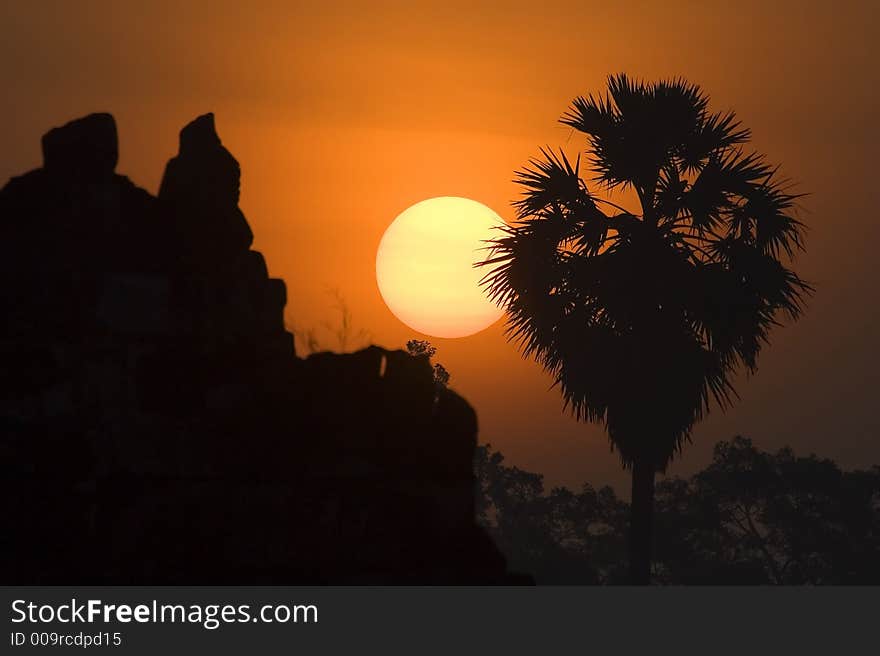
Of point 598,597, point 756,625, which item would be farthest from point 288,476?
point 756,625

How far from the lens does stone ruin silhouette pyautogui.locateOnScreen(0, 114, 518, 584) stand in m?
16.4

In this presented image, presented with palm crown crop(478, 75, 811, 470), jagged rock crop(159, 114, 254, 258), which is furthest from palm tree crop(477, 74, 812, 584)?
jagged rock crop(159, 114, 254, 258)

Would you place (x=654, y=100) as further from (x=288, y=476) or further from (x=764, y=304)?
(x=288, y=476)

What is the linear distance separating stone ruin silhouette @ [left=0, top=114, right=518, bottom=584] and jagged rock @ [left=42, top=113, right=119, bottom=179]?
2 cm

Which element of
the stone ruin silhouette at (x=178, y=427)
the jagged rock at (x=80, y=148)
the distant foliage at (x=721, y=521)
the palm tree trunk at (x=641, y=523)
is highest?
the distant foliage at (x=721, y=521)

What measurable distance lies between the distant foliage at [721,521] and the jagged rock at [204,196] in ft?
125

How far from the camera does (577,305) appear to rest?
32.6 metres

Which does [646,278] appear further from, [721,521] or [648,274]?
[721,521]

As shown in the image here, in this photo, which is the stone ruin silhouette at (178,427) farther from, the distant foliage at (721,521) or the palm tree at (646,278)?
the distant foliage at (721,521)

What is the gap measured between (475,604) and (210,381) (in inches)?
146

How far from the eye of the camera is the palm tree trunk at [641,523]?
105 feet

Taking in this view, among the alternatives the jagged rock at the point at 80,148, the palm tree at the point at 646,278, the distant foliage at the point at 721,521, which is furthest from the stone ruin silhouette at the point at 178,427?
the distant foliage at the point at 721,521

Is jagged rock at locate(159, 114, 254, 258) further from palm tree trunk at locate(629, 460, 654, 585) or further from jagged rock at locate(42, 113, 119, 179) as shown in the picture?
palm tree trunk at locate(629, 460, 654, 585)

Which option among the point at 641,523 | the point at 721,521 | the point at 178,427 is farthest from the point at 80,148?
the point at 721,521
